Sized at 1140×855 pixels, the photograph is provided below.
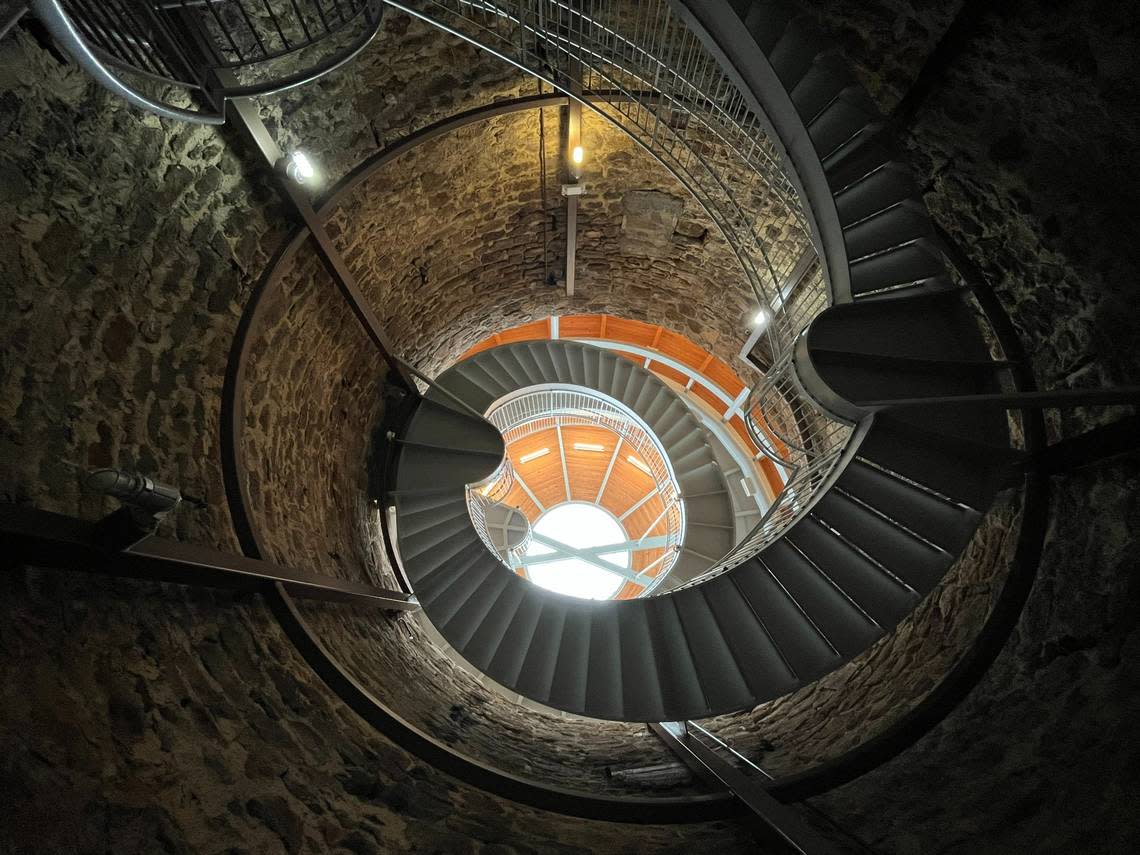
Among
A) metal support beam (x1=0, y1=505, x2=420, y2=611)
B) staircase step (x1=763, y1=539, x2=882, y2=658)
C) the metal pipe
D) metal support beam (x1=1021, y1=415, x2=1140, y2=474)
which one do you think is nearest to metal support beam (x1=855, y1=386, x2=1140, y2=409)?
metal support beam (x1=1021, y1=415, x2=1140, y2=474)

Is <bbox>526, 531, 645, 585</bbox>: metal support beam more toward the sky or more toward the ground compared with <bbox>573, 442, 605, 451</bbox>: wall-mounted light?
more toward the ground

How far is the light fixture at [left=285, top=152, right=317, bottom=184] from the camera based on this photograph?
11.7 feet

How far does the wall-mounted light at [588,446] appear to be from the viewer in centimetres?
1045

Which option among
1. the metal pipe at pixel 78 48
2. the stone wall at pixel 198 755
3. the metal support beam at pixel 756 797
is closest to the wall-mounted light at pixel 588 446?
the metal support beam at pixel 756 797

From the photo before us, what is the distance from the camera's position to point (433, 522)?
607 cm

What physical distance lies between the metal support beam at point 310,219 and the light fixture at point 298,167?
0.04 meters

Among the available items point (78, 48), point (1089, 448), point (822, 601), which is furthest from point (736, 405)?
point (78, 48)

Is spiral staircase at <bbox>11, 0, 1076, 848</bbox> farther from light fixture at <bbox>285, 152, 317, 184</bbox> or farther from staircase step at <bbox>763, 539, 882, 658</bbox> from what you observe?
light fixture at <bbox>285, 152, 317, 184</bbox>

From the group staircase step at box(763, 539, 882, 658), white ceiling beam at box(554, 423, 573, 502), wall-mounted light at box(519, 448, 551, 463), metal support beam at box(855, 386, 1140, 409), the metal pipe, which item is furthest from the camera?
wall-mounted light at box(519, 448, 551, 463)

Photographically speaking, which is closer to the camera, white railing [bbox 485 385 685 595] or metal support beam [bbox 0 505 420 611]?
metal support beam [bbox 0 505 420 611]

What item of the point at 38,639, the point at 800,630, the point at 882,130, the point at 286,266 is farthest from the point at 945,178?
the point at 38,639

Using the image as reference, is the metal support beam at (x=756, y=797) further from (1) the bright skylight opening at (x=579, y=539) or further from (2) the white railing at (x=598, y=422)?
(1) the bright skylight opening at (x=579, y=539)

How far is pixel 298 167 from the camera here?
3.60 meters

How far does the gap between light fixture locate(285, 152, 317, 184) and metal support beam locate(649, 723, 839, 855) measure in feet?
12.9
